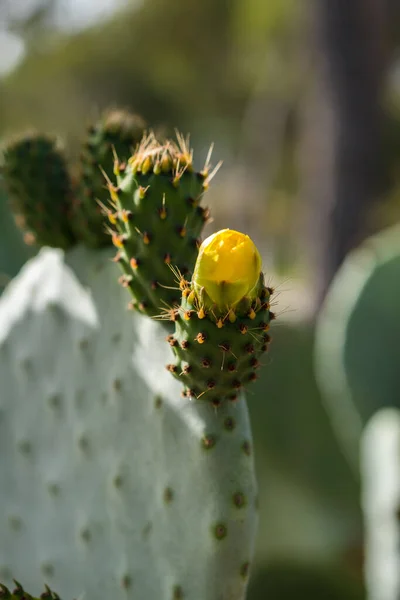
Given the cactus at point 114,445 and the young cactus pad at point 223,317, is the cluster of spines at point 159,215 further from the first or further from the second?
the young cactus pad at point 223,317

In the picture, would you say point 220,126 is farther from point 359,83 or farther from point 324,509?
point 324,509

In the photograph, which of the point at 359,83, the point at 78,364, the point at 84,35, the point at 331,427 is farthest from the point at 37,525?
the point at 84,35

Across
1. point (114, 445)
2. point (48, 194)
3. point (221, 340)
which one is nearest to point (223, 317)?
point (221, 340)

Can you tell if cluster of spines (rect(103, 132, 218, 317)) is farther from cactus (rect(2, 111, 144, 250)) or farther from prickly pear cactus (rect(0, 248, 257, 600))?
cactus (rect(2, 111, 144, 250))

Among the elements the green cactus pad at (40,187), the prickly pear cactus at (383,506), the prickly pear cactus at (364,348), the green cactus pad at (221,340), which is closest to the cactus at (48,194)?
the green cactus pad at (40,187)

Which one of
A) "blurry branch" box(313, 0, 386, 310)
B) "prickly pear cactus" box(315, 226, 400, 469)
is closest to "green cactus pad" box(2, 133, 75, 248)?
"prickly pear cactus" box(315, 226, 400, 469)

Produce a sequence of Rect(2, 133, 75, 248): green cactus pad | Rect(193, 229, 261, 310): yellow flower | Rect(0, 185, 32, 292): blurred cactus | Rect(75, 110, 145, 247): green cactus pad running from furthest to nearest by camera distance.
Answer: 1. Rect(0, 185, 32, 292): blurred cactus
2. Rect(2, 133, 75, 248): green cactus pad
3. Rect(75, 110, 145, 247): green cactus pad
4. Rect(193, 229, 261, 310): yellow flower
